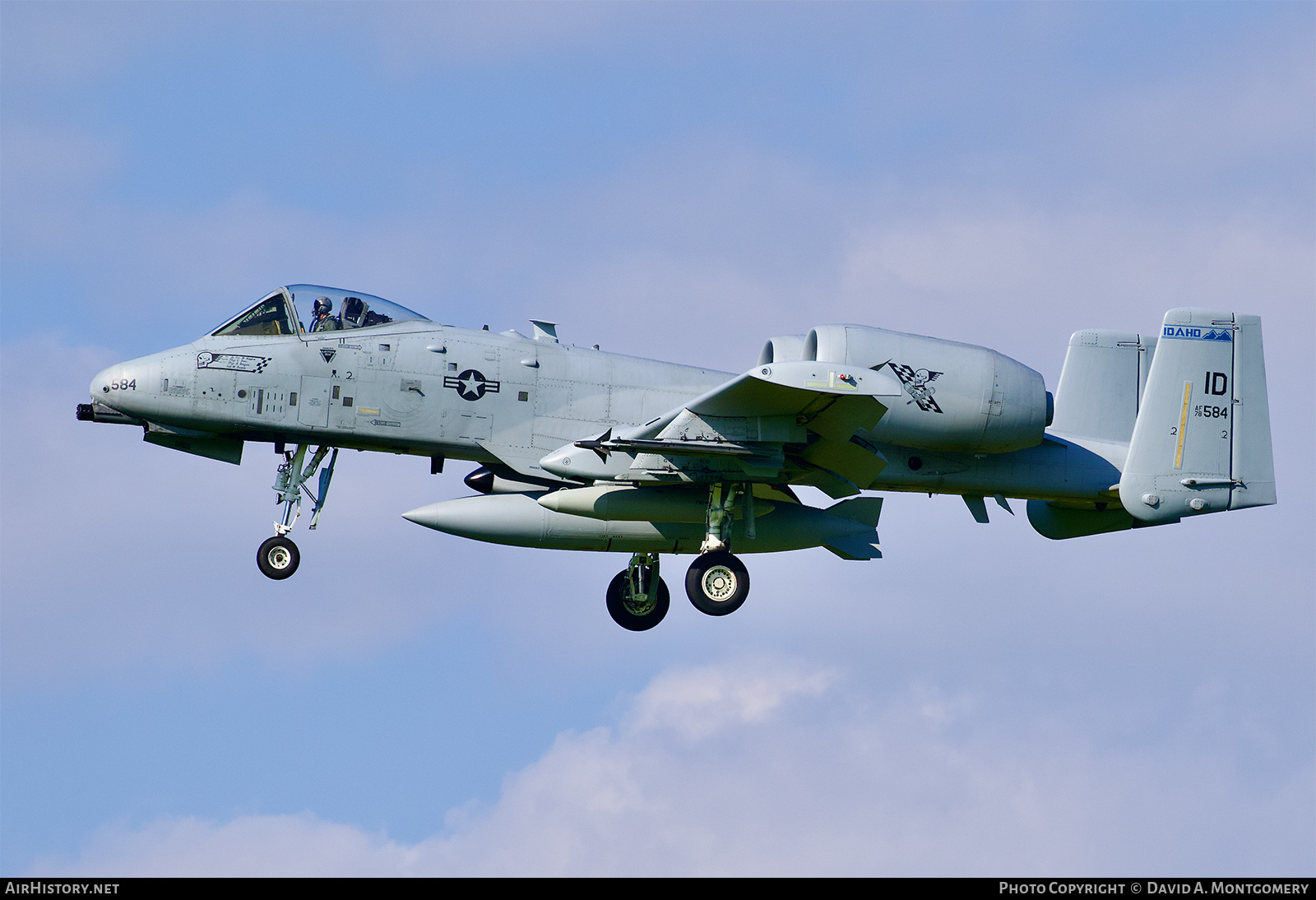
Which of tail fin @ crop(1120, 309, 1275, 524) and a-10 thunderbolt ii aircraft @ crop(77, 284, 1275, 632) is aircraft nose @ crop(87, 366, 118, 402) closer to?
a-10 thunderbolt ii aircraft @ crop(77, 284, 1275, 632)

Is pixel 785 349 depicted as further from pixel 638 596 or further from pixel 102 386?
pixel 102 386

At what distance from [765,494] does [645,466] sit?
206 cm

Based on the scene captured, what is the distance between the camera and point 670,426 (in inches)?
709

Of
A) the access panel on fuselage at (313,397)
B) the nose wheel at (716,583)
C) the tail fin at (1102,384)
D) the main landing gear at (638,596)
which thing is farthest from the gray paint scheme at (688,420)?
the main landing gear at (638,596)

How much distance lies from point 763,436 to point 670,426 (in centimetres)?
115

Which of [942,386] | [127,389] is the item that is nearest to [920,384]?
[942,386]

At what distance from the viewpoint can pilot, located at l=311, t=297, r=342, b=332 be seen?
19156 mm

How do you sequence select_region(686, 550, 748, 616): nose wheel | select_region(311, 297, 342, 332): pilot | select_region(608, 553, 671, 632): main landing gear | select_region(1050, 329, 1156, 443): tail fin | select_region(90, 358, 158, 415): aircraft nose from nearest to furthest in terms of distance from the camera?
select_region(90, 358, 158, 415): aircraft nose
select_region(686, 550, 748, 616): nose wheel
select_region(311, 297, 342, 332): pilot
select_region(1050, 329, 1156, 443): tail fin
select_region(608, 553, 671, 632): main landing gear

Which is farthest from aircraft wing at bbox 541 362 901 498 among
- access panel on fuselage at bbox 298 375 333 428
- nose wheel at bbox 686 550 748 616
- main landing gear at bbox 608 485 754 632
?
access panel on fuselage at bbox 298 375 333 428

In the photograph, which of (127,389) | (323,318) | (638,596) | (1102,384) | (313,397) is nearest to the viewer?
(127,389)

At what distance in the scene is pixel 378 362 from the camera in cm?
1903

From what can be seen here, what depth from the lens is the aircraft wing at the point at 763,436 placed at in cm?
1688
